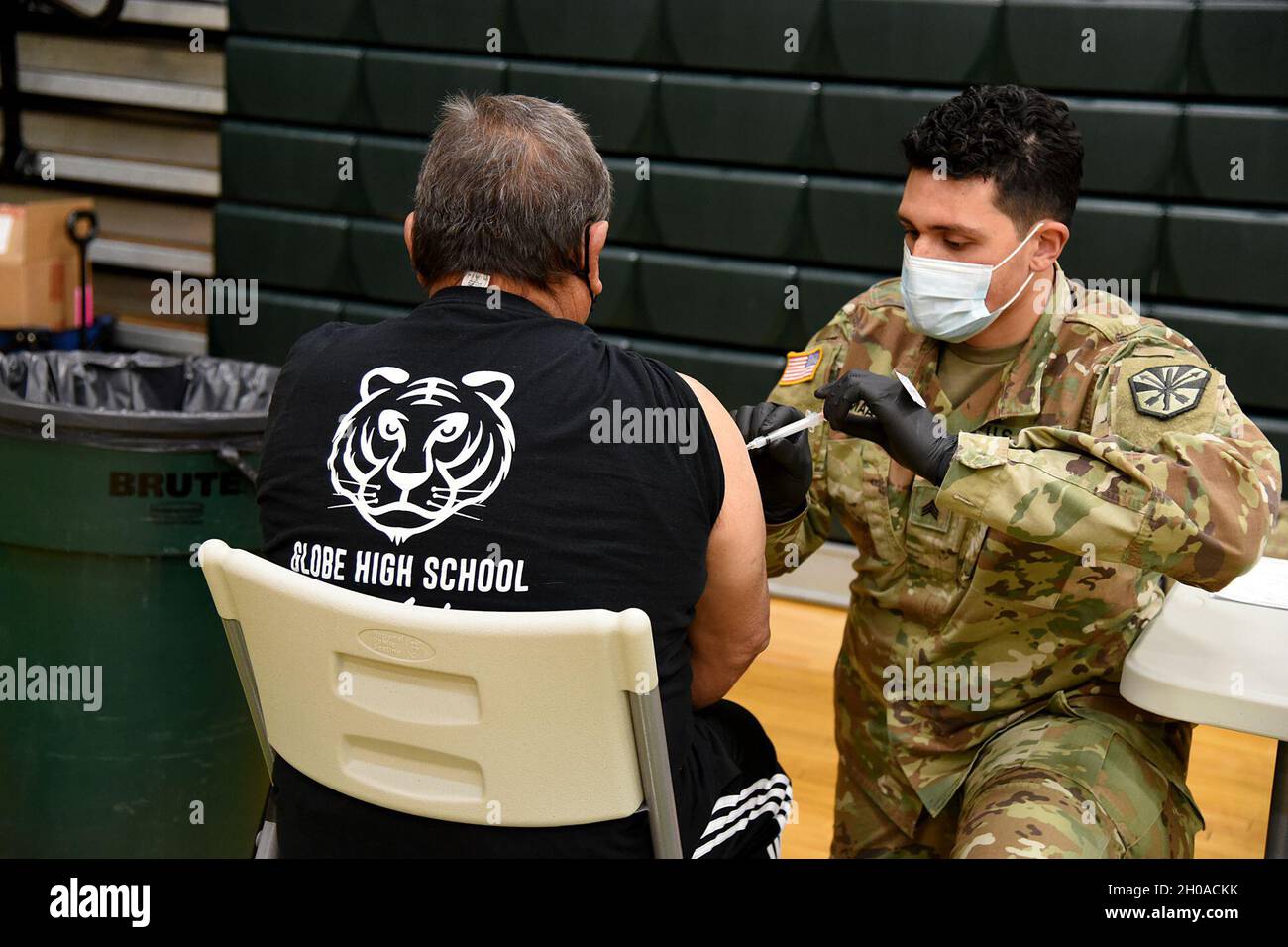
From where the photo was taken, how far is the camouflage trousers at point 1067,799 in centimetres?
154

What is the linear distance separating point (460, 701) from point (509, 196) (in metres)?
0.53

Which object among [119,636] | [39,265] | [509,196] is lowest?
[119,636]

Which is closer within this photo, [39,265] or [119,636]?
[119,636]

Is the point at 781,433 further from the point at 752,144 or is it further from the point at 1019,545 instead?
the point at 752,144

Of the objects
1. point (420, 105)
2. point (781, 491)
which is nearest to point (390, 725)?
point (781, 491)

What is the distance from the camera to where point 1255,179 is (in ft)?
11.2

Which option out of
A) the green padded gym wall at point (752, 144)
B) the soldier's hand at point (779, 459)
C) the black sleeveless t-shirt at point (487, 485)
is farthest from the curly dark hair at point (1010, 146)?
the green padded gym wall at point (752, 144)

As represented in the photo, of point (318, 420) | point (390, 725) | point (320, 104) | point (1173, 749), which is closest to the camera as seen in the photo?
point (390, 725)

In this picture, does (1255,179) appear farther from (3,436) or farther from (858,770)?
(3,436)

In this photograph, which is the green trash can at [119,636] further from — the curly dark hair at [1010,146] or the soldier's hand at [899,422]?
the curly dark hair at [1010,146]

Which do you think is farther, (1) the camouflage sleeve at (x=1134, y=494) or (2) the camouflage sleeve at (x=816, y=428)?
(2) the camouflage sleeve at (x=816, y=428)

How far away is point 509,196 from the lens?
1375mm

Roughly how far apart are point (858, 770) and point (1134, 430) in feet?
2.38

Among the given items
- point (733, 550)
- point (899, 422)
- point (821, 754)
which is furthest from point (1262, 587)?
point (821, 754)
